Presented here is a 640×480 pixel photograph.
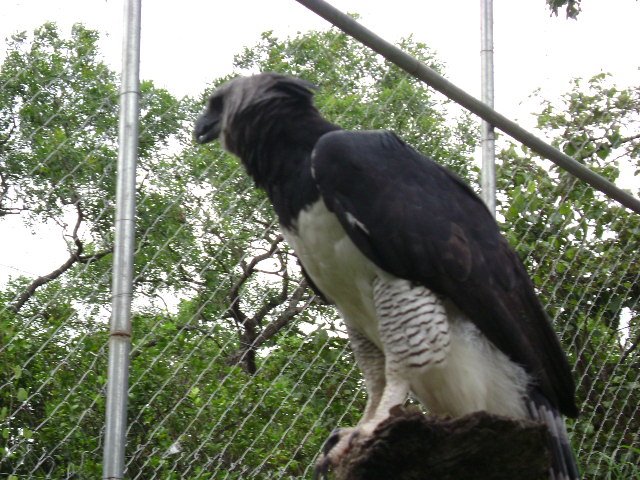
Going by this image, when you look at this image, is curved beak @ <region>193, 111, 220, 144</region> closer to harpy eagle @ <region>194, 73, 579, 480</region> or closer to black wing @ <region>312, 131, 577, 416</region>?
harpy eagle @ <region>194, 73, 579, 480</region>

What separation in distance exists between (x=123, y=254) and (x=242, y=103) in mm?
635

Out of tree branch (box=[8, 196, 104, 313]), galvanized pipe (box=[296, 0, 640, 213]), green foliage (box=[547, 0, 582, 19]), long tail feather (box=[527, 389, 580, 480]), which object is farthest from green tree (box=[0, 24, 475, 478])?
green foliage (box=[547, 0, 582, 19])

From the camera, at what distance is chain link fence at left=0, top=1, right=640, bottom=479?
3.19 m

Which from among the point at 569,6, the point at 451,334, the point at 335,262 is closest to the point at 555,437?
the point at 451,334

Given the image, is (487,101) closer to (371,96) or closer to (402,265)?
(371,96)

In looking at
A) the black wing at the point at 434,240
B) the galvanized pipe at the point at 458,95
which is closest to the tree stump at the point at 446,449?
the black wing at the point at 434,240

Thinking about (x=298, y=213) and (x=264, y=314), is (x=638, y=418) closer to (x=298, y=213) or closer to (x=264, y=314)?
(x=264, y=314)

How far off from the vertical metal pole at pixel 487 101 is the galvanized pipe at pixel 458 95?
2.9 inches

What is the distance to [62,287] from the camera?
321cm

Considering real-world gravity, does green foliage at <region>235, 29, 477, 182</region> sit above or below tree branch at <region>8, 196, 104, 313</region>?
above

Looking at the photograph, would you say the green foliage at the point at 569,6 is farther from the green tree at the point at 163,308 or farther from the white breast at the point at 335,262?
the white breast at the point at 335,262

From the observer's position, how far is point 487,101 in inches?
170

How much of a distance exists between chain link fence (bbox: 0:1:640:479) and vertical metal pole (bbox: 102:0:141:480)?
119 mm

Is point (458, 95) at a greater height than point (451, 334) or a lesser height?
greater
